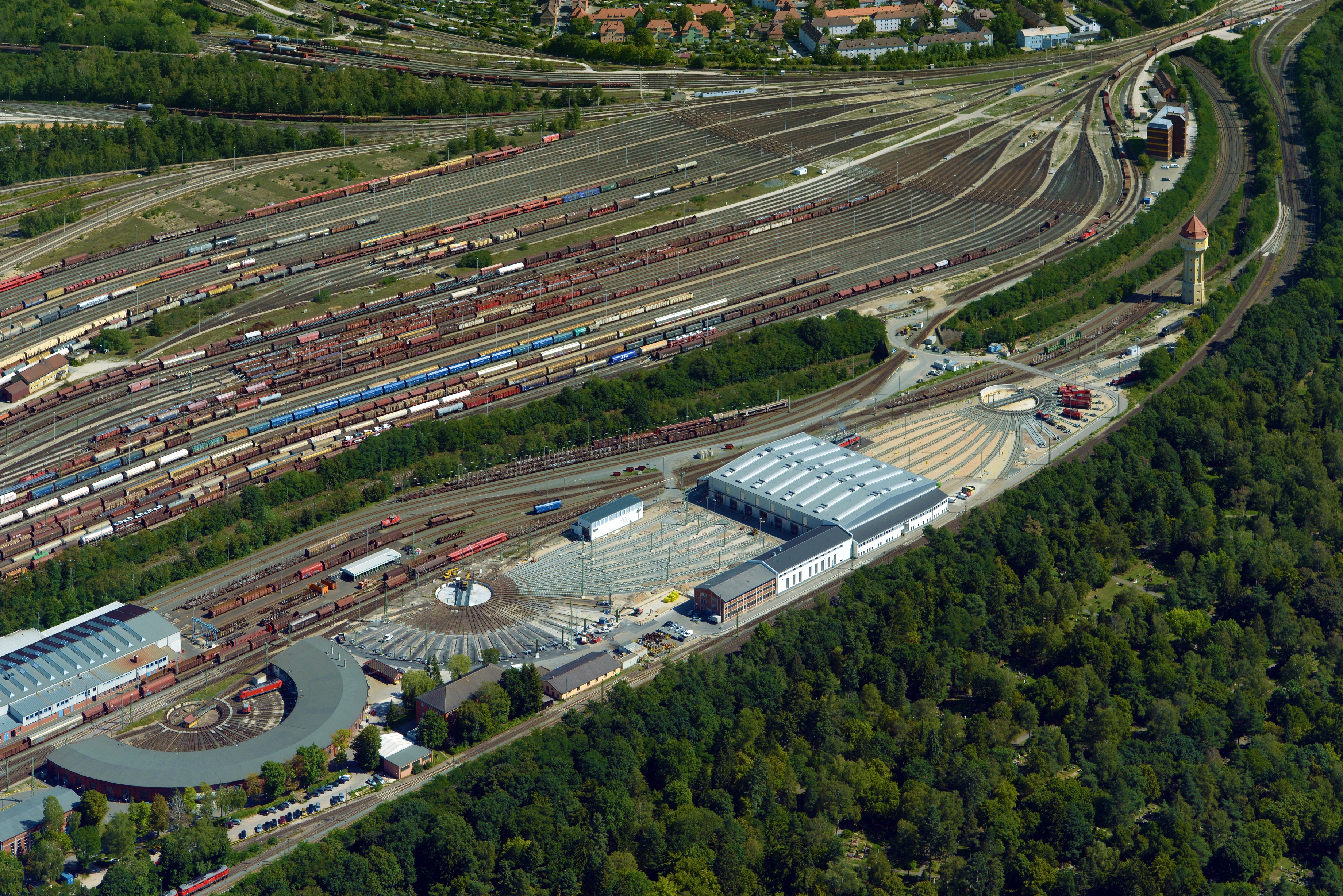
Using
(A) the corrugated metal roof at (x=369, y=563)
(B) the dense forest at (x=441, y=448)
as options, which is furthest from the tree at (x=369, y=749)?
Result: (B) the dense forest at (x=441, y=448)

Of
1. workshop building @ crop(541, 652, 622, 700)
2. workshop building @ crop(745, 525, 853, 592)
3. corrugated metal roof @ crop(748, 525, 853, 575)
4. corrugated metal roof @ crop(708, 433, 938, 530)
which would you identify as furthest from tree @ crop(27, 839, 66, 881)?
corrugated metal roof @ crop(708, 433, 938, 530)

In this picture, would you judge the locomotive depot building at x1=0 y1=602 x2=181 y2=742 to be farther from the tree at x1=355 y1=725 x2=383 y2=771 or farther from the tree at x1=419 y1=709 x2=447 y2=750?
the tree at x1=419 y1=709 x2=447 y2=750

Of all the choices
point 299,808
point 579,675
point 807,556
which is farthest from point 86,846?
point 807,556

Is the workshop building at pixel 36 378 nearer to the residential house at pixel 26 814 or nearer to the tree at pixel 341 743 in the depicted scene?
the residential house at pixel 26 814

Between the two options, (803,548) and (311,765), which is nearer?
(311,765)

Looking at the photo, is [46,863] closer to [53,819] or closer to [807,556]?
[53,819]

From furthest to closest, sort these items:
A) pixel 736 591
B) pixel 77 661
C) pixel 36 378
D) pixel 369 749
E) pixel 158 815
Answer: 1. pixel 36 378
2. pixel 736 591
3. pixel 77 661
4. pixel 369 749
5. pixel 158 815

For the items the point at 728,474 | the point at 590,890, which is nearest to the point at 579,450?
the point at 728,474
